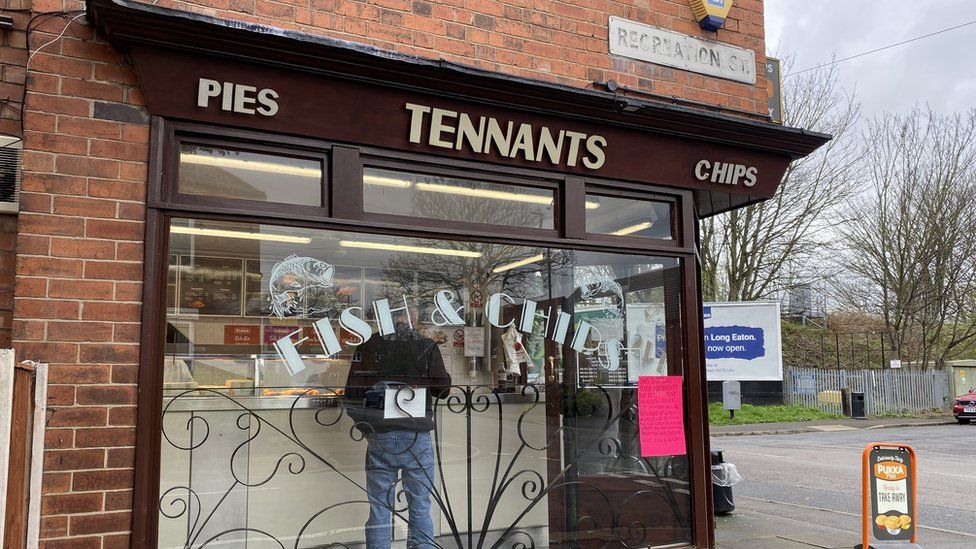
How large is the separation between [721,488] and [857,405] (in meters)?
20.5

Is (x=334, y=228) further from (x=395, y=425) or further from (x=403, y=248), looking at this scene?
(x=395, y=425)

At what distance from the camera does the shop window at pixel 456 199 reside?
459cm

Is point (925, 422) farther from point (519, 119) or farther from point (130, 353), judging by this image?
point (130, 353)

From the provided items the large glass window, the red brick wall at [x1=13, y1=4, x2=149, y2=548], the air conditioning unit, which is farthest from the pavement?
the air conditioning unit

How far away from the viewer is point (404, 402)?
4.81 m

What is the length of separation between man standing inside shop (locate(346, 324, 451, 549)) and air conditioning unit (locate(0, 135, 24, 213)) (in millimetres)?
2046

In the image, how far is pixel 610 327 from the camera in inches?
219

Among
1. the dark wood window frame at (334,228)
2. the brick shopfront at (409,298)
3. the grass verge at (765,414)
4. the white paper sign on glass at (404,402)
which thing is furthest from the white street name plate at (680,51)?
the grass verge at (765,414)

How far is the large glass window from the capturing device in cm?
425

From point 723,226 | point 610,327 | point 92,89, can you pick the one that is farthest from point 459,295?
point 723,226

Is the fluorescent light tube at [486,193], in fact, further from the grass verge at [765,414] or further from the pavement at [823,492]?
the grass verge at [765,414]

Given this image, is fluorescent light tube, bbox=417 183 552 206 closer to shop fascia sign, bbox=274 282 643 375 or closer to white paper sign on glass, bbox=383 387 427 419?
shop fascia sign, bbox=274 282 643 375

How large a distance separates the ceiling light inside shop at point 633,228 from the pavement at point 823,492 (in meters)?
2.76

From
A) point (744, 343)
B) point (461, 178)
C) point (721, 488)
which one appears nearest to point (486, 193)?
point (461, 178)
